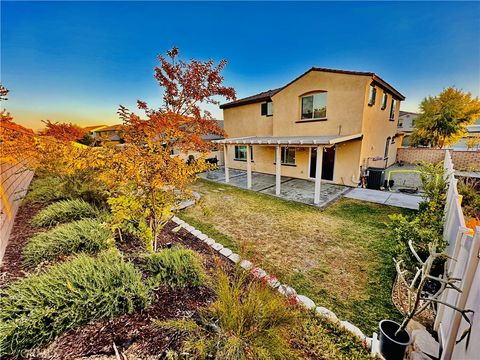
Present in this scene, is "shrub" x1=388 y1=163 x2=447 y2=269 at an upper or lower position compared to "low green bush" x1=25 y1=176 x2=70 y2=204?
lower

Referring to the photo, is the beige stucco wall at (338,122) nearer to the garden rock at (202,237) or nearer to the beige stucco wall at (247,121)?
the beige stucco wall at (247,121)

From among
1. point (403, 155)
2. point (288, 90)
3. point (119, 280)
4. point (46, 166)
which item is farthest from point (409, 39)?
point (46, 166)

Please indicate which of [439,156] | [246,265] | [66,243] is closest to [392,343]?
[246,265]

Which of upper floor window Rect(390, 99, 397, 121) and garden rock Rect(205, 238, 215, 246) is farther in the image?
upper floor window Rect(390, 99, 397, 121)

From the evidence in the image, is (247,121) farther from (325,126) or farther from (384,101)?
(384,101)

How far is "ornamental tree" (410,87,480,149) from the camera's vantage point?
16016 millimetres

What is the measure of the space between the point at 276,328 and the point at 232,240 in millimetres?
3596

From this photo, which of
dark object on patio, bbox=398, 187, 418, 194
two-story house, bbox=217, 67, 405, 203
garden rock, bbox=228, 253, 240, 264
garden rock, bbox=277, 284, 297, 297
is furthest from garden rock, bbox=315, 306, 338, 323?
dark object on patio, bbox=398, 187, 418, 194

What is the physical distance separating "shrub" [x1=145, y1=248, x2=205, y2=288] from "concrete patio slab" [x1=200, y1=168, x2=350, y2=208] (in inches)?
251

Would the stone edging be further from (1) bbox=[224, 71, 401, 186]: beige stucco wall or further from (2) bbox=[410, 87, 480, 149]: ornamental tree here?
(2) bbox=[410, 87, 480, 149]: ornamental tree

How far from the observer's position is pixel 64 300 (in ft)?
7.24

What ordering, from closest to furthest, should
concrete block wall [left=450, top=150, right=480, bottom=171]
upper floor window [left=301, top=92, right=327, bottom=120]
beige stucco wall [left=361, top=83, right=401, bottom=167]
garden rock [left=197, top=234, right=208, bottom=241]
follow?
1. garden rock [left=197, top=234, right=208, bottom=241]
2. beige stucco wall [left=361, top=83, right=401, bottom=167]
3. upper floor window [left=301, top=92, right=327, bottom=120]
4. concrete block wall [left=450, top=150, right=480, bottom=171]

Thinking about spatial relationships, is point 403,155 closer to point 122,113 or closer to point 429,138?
point 429,138

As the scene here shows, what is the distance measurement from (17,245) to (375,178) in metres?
13.1
